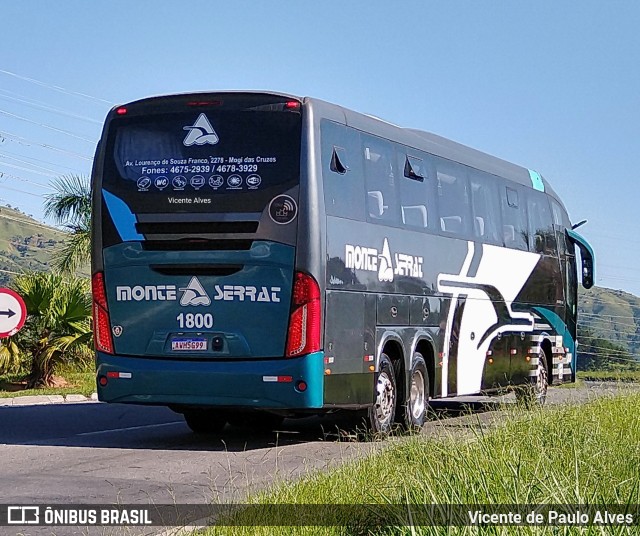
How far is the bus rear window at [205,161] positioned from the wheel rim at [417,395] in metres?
4.06

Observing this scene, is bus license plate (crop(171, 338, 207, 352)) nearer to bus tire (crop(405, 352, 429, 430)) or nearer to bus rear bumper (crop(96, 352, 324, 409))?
bus rear bumper (crop(96, 352, 324, 409))

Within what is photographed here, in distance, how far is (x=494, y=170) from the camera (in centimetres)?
1984

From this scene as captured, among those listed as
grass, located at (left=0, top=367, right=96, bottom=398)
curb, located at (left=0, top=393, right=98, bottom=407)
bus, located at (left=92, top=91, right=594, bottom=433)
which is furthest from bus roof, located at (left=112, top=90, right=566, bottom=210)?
grass, located at (left=0, top=367, right=96, bottom=398)

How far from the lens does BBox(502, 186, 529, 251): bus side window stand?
2009 cm

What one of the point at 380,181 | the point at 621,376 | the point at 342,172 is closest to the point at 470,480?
the point at 342,172

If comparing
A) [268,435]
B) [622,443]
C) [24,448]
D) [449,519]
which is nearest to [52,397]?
[268,435]

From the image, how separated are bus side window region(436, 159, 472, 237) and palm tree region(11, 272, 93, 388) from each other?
933 cm

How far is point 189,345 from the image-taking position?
1397 centimetres

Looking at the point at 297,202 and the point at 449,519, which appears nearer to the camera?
the point at 449,519

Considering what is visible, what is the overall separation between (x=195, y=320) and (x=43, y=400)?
8.58 meters

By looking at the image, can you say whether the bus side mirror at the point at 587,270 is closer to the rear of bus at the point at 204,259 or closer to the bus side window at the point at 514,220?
the bus side window at the point at 514,220

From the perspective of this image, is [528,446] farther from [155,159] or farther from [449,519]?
[155,159]

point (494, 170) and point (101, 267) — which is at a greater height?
point (494, 170)

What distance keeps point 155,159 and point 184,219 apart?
832 mm
